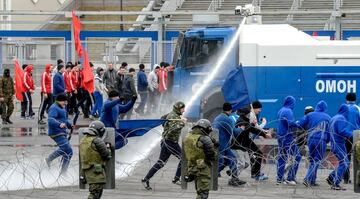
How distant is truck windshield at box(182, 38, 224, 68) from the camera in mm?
25484

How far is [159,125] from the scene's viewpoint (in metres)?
18.4

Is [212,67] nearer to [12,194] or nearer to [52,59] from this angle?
[12,194]

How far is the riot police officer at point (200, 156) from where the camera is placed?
47.0 feet

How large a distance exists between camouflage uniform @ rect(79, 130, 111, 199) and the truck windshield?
453 inches

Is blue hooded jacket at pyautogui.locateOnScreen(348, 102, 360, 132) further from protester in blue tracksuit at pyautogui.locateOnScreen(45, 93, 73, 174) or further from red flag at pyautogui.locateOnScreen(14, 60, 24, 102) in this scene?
red flag at pyautogui.locateOnScreen(14, 60, 24, 102)

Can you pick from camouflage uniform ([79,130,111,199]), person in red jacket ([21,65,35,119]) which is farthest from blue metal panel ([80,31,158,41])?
camouflage uniform ([79,130,111,199])

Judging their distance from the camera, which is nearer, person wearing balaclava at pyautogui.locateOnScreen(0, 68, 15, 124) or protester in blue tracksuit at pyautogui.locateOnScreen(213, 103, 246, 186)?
protester in blue tracksuit at pyautogui.locateOnScreen(213, 103, 246, 186)

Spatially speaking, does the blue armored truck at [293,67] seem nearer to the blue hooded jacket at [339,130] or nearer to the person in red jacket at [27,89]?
the blue hooded jacket at [339,130]

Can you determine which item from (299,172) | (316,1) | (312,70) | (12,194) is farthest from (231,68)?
(316,1)

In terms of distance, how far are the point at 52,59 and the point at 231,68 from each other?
12758 mm

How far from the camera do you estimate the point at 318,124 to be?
17922 mm

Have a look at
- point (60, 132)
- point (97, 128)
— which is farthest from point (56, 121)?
point (97, 128)

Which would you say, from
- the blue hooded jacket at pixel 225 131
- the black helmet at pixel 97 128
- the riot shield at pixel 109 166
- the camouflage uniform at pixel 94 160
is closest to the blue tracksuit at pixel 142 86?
the blue hooded jacket at pixel 225 131

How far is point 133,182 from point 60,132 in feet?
5.08
